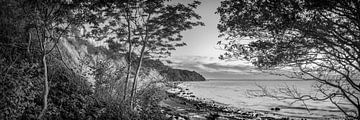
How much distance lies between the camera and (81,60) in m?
10.5

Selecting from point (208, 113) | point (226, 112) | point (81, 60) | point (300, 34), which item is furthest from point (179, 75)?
point (300, 34)

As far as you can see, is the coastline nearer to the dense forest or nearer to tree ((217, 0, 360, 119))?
the dense forest

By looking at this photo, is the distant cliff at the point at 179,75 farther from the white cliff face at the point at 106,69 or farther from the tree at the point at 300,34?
the tree at the point at 300,34

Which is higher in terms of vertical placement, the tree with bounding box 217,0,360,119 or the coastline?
the tree with bounding box 217,0,360,119

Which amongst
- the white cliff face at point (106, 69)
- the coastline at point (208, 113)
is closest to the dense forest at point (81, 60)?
the white cliff face at point (106, 69)

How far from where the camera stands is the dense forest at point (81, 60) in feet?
19.6

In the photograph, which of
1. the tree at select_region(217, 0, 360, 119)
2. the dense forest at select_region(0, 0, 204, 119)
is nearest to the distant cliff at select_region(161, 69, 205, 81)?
the dense forest at select_region(0, 0, 204, 119)

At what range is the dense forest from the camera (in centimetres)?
597

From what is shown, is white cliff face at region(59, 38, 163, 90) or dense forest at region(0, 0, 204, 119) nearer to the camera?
dense forest at region(0, 0, 204, 119)

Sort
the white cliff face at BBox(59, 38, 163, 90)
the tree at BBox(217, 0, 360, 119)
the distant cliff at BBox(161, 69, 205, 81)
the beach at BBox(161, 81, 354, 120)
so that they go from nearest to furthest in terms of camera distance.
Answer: the tree at BBox(217, 0, 360, 119), the white cliff face at BBox(59, 38, 163, 90), the distant cliff at BBox(161, 69, 205, 81), the beach at BBox(161, 81, 354, 120)

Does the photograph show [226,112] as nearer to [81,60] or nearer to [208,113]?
[208,113]

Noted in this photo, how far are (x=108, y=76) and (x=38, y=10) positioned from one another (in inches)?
177

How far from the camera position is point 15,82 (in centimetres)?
681

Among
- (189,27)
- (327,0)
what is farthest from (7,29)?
(327,0)
